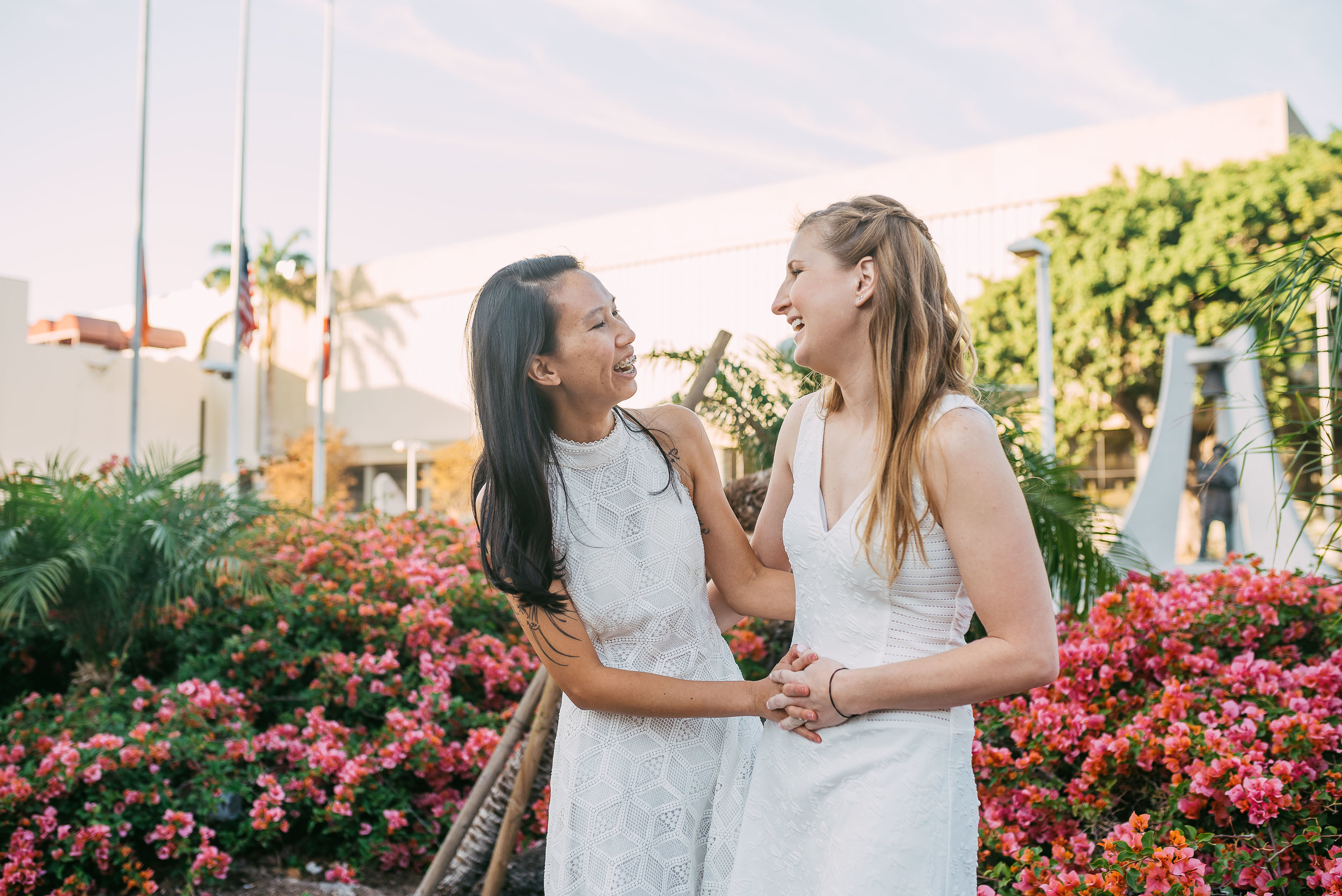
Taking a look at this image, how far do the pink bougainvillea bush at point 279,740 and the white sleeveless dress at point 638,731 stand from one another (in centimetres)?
196

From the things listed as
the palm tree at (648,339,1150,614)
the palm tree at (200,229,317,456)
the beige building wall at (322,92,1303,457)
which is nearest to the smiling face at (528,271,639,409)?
the palm tree at (648,339,1150,614)

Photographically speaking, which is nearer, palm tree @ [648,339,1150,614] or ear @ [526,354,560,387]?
ear @ [526,354,560,387]

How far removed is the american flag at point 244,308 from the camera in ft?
62.3

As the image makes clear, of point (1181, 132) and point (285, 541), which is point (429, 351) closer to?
point (1181, 132)

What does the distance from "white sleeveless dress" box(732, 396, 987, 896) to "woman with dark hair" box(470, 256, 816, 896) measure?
0.20 metres

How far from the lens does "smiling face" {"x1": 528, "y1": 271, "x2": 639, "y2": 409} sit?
2.01m

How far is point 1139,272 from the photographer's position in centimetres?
1853

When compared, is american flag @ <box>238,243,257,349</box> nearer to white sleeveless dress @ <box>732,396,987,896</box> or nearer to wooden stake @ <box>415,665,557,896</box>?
wooden stake @ <box>415,665,557,896</box>

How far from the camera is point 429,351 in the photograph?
3709cm

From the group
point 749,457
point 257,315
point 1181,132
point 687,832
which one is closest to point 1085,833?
point 687,832

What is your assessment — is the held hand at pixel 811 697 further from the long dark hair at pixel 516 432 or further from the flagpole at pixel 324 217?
the flagpole at pixel 324 217

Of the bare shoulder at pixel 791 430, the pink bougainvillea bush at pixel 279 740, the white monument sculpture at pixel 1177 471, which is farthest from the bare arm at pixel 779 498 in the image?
the white monument sculpture at pixel 1177 471

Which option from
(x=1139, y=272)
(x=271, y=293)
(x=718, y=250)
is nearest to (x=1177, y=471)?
(x=1139, y=272)

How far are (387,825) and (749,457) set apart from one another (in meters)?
2.29
